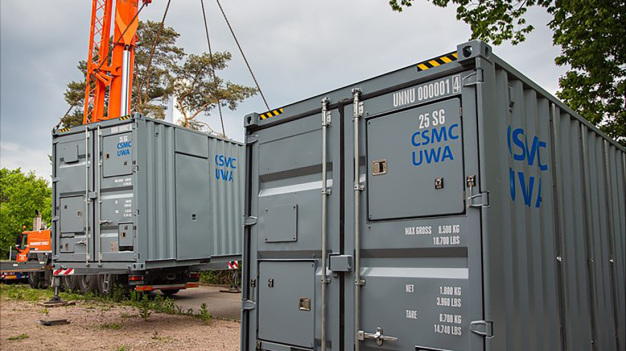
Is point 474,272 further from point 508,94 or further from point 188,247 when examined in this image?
point 188,247

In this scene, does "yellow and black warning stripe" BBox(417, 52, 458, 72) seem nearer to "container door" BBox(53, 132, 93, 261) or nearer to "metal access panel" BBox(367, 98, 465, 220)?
"metal access panel" BBox(367, 98, 465, 220)

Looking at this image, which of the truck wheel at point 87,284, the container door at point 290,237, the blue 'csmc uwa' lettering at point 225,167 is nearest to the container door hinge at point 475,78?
the container door at point 290,237

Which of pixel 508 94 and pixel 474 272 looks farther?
pixel 508 94

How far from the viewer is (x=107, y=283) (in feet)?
39.5

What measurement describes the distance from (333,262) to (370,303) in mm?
446

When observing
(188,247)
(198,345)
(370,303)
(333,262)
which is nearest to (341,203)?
(333,262)

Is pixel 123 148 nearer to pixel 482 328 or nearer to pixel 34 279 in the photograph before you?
pixel 482 328

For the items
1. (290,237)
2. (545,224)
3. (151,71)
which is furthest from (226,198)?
(151,71)

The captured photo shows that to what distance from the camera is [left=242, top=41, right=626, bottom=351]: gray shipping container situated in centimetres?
343

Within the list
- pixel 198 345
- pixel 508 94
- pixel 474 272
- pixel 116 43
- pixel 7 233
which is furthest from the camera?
pixel 7 233

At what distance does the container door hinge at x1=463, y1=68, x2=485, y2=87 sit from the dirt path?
5.68 metres

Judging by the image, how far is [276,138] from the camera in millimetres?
4914

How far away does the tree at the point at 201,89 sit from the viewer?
28.0m

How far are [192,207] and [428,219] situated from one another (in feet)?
Result: 23.8
